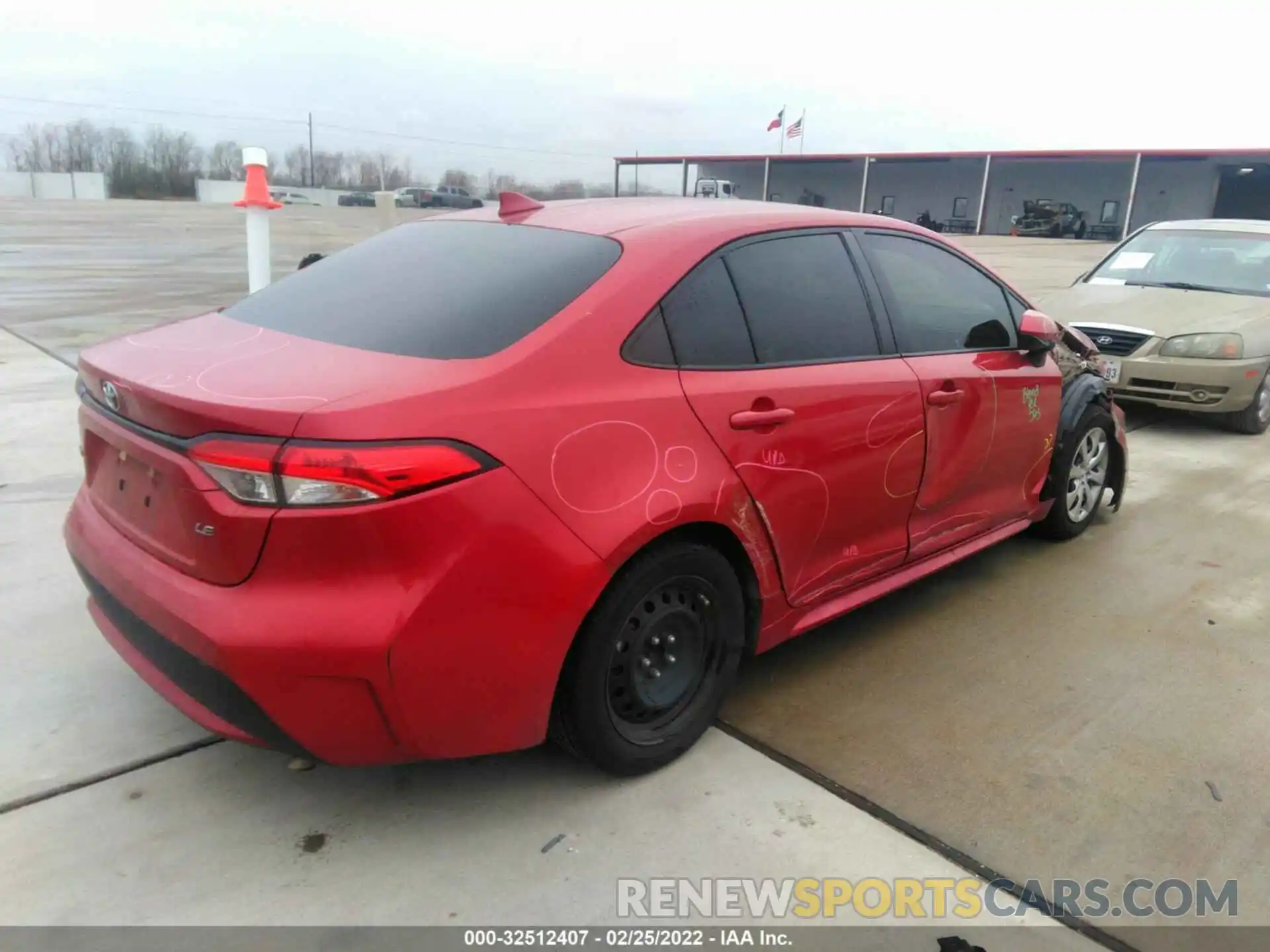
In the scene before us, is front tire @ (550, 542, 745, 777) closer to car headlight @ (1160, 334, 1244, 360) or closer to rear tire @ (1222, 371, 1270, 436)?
car headlight @ (1160, 334, 1244, 360)

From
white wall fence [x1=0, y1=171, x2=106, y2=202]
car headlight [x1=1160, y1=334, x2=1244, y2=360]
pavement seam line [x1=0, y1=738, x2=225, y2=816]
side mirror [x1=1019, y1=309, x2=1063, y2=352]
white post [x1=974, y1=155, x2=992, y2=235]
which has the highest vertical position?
white post [x1=974, y1=155, x2=992, y2=235]

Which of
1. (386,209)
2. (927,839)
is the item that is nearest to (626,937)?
(927,839)

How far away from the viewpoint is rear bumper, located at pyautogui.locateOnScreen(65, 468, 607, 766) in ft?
6.68

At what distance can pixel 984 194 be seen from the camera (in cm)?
4391

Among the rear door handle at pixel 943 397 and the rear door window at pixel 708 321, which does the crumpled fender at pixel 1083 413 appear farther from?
the rear door window at pixel 708 321

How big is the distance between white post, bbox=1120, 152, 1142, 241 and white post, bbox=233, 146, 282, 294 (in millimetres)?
41467

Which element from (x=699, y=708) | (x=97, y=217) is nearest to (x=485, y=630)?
(x=699, y=708)

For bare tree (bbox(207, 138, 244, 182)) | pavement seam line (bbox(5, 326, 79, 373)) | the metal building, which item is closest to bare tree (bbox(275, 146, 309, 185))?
bare tree (bbox(207, 138, 244, 182))

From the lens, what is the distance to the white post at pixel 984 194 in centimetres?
4338

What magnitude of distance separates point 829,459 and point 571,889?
149 cm

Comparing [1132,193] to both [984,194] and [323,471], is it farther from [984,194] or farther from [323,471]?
[323,471]

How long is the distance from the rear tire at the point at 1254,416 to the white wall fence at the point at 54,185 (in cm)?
6694

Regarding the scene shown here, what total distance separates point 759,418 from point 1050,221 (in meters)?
45.6

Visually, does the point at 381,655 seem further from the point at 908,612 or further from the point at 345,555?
the point at 908,612
